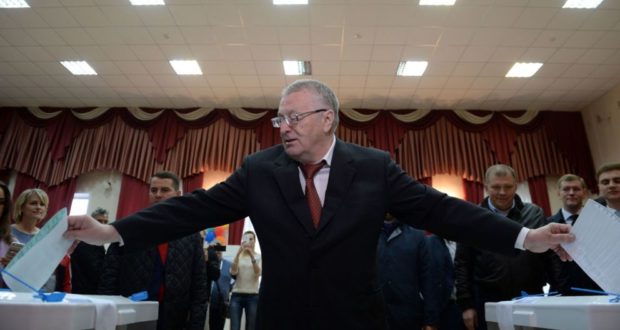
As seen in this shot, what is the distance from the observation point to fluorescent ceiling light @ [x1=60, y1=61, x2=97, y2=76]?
6.67 metres

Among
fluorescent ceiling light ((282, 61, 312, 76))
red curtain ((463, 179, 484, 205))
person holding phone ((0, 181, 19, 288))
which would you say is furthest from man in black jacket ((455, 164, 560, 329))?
red curtain ((463, 179, 484, 205))

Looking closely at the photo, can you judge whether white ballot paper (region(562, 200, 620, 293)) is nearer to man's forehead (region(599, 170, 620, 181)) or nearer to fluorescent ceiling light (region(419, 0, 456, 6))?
man's forehead (region(599, 170, 620, 181))

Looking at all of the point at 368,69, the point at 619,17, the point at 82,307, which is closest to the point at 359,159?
the point at 82,307

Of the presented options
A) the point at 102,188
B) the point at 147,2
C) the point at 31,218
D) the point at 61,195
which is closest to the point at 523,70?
the point at 147,2

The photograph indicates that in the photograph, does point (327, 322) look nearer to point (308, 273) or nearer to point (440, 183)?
point (308, 273)

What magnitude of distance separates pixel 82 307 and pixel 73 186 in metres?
7.87

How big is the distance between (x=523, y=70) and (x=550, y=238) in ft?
21.0

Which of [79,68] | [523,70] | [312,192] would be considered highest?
[79,68]

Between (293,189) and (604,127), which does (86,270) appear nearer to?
(293,189)

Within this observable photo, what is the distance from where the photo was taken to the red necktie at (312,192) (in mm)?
1278

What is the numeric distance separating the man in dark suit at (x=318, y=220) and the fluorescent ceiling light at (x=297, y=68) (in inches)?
204

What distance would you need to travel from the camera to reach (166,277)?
7.56 ft

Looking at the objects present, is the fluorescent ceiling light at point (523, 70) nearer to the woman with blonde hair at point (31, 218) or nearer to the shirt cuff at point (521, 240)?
the shirt cuff at point (521, 240)

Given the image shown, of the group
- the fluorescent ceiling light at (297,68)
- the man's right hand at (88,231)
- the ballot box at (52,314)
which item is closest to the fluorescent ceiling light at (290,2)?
the fluorescent ceiling light at (297,68)
